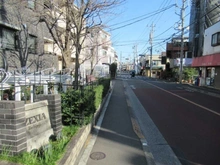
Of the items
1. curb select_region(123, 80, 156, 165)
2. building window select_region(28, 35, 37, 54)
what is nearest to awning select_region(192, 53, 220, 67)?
curb select_region(123, 80, 156, 165)

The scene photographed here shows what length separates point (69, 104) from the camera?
553 centimetres

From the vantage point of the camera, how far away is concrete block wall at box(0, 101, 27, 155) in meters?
2.92

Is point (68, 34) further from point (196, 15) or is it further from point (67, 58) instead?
point (196, 15)

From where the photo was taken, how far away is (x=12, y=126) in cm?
295

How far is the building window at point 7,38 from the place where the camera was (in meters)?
9.58

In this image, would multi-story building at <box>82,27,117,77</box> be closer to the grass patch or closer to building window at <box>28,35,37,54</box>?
building window at <box>28,35,37,54</box>

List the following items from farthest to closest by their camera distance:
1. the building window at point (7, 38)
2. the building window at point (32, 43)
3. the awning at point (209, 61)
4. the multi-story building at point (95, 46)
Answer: the awning at point (209, 61)
the building window at point (32, 43)
the multi-story building at point (95, 46)
the building window at point (7, 38)

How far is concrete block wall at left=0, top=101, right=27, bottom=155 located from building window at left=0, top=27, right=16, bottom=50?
304 inches

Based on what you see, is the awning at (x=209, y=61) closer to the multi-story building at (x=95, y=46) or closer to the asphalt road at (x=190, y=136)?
the multi-story building at (x=95, y=46)

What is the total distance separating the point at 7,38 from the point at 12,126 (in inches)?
336

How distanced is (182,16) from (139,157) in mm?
29033

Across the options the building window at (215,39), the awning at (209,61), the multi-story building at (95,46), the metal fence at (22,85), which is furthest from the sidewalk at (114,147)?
the building window at (215,39)

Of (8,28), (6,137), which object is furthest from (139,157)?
(8,28)

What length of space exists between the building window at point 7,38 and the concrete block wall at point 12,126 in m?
7.72
